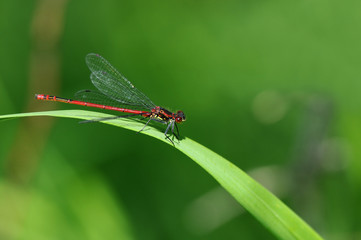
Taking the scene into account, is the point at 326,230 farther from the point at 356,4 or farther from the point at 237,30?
the point at 356,4

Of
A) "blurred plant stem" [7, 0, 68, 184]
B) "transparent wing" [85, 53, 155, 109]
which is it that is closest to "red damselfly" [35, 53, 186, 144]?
"transparent wing" [85, 53, 155, 109]

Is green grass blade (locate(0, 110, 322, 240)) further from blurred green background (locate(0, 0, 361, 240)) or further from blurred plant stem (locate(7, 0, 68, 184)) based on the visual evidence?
blurred plant stem (locate(7, 0, 68, 184))

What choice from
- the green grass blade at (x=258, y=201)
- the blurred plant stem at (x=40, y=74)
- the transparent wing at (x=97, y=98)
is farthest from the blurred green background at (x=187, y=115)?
the green grass blade at (x=258, y=201)

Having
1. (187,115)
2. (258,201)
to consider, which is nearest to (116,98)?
(187,115)

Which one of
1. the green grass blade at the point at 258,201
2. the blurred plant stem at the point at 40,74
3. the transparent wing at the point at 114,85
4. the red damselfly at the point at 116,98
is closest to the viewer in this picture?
the green grass blade at the point at 258,201

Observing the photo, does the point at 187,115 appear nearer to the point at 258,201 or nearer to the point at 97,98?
the point at 97,98

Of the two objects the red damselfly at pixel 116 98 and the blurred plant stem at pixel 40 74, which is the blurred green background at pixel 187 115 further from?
the red damselfly at pixel 116 98

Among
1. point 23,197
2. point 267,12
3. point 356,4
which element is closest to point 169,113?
point 23,197
